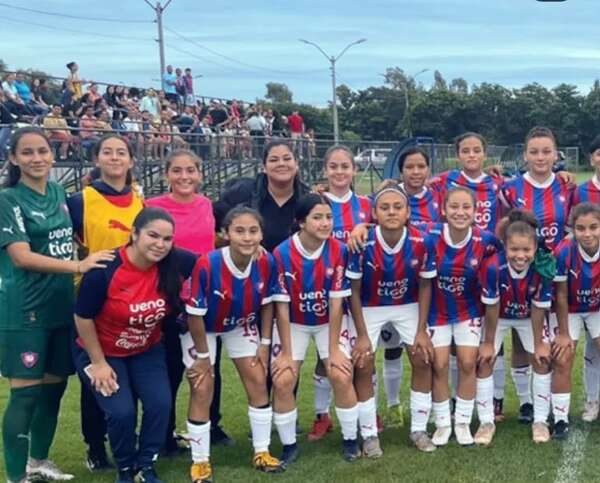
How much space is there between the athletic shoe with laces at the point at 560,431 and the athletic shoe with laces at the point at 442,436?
753 mm

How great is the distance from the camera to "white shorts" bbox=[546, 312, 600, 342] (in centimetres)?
567

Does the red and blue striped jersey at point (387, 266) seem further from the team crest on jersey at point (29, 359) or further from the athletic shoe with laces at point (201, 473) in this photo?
the team crest on jersey at point (29, 359)

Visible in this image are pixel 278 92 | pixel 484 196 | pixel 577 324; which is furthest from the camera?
pixel 278 92

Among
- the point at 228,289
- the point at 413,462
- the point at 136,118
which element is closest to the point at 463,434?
the point at 413,462

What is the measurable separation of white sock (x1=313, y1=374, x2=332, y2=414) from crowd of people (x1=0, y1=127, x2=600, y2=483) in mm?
15

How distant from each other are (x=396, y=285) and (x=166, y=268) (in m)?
1.60

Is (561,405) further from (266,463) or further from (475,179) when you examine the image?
(266,463)

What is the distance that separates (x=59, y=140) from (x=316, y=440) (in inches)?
350

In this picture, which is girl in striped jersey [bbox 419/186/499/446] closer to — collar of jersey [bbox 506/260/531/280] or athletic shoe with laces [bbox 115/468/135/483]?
collar of jersey [bbox 506/260/531/280]

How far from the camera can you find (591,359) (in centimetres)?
593

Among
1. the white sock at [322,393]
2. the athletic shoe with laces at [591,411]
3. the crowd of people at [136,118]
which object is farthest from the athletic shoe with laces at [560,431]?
the crowd of people at [136,118]

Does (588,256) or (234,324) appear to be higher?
(588,256)

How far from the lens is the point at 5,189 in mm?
4789

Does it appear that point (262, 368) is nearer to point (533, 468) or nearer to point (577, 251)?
point (533, 468)
